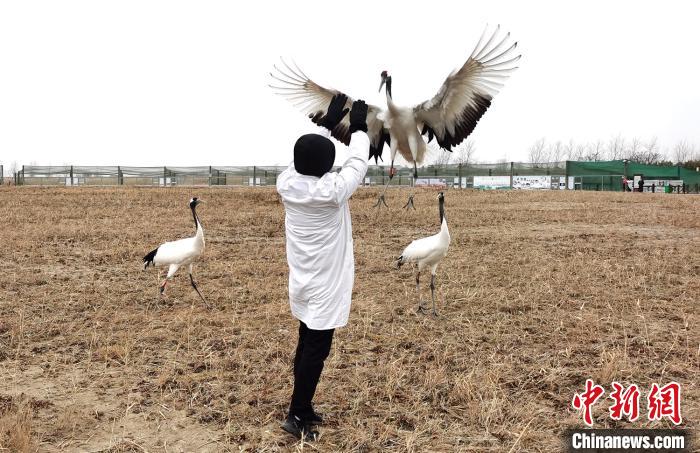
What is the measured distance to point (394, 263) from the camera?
8.31m

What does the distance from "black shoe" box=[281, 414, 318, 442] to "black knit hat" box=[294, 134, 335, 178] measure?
1405mm

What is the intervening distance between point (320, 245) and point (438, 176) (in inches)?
1457

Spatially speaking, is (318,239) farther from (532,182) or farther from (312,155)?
(532,182)

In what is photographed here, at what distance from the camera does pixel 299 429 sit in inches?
Result: 120

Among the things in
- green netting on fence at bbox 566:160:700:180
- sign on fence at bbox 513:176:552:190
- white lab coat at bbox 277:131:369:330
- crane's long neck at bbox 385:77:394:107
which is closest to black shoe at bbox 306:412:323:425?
white lab coat at bbox 277:131:369:330

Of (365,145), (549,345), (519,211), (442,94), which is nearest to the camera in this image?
(365,145)

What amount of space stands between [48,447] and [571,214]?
13917 millimetres

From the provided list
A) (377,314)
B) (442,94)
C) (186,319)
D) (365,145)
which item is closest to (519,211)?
(442,94)

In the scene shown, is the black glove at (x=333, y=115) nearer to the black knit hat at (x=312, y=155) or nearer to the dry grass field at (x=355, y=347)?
the black knit hat at (x=312, y=155)

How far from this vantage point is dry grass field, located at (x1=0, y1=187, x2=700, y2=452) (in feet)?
10.5

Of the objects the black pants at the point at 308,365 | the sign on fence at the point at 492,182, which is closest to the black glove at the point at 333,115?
the black pants at the point at 308,365

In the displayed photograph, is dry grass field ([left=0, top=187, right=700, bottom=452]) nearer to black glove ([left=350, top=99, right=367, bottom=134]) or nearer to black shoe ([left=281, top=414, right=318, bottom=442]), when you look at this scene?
black shoe ([left=281, top=414, right=318, bottom=442])

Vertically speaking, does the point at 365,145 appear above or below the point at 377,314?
above

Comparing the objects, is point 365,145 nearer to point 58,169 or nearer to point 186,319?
point 186,319
